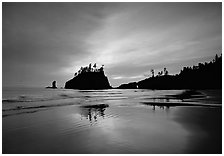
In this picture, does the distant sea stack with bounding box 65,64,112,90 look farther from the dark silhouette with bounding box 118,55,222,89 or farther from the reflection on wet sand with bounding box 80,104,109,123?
the reflection on wet sand with bounding box 80,104,109,123

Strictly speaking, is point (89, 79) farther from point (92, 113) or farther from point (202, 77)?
point (92, 113)

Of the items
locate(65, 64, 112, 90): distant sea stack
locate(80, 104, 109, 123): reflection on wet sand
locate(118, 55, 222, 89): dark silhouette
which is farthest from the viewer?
locate(65, 64, 112, 90): distant sea stack

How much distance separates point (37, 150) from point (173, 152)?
4.10 metres

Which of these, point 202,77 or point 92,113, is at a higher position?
point 202,77

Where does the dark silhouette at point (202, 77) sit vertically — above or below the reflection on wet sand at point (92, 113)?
above

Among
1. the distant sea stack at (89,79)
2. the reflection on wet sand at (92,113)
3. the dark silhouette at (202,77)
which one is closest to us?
the reflection on wet sand at (92,113)

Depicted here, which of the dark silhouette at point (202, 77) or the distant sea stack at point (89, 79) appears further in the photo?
the distant sea stack at point (89, 79)

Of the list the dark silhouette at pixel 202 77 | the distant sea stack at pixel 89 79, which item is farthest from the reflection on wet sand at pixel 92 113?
the distant sea stack at pixel 89 79

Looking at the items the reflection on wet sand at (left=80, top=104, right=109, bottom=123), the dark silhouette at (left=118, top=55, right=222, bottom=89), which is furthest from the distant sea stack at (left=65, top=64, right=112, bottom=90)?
the reflection on wet sand at (left=80, top=104, right=109, bottom=123)

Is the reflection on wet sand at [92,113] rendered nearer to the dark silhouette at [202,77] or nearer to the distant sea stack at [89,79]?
the dark silhouette at [202,77]

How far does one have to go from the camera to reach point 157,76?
131 m

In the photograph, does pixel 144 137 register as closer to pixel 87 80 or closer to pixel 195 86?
pixel 195 86

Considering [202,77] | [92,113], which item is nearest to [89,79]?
[202,77]

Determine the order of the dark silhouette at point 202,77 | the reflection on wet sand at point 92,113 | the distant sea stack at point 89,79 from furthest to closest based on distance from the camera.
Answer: the distant sea stack at point 89,79 < the dark silhouette at point 202,77 < the reflection on wet sand at point 92,113
